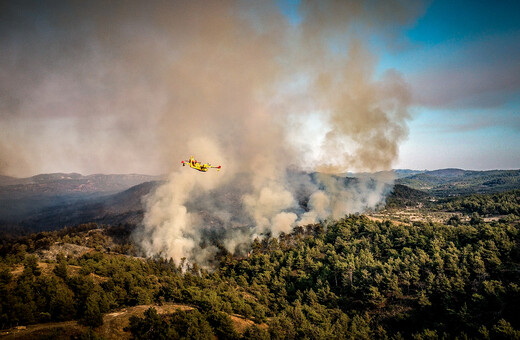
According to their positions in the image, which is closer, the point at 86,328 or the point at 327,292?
the point at 86,328

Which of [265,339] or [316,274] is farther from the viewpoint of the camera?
[316,274]

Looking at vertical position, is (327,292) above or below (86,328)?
below

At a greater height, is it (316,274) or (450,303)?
(450,303)

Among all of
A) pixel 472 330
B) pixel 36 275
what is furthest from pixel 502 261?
pixel 36 275

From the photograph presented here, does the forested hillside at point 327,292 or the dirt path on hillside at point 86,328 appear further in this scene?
the forested hillside at point 327,292

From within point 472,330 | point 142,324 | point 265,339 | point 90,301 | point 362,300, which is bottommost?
point 362,300

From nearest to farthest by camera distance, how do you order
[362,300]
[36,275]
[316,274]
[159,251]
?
1. [36,275]
2. [362,300]
3. [316,274]
4. [159,251]

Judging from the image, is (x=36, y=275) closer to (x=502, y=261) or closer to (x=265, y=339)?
(x=265, y=339)

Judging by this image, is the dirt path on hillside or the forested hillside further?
the forested hillside
